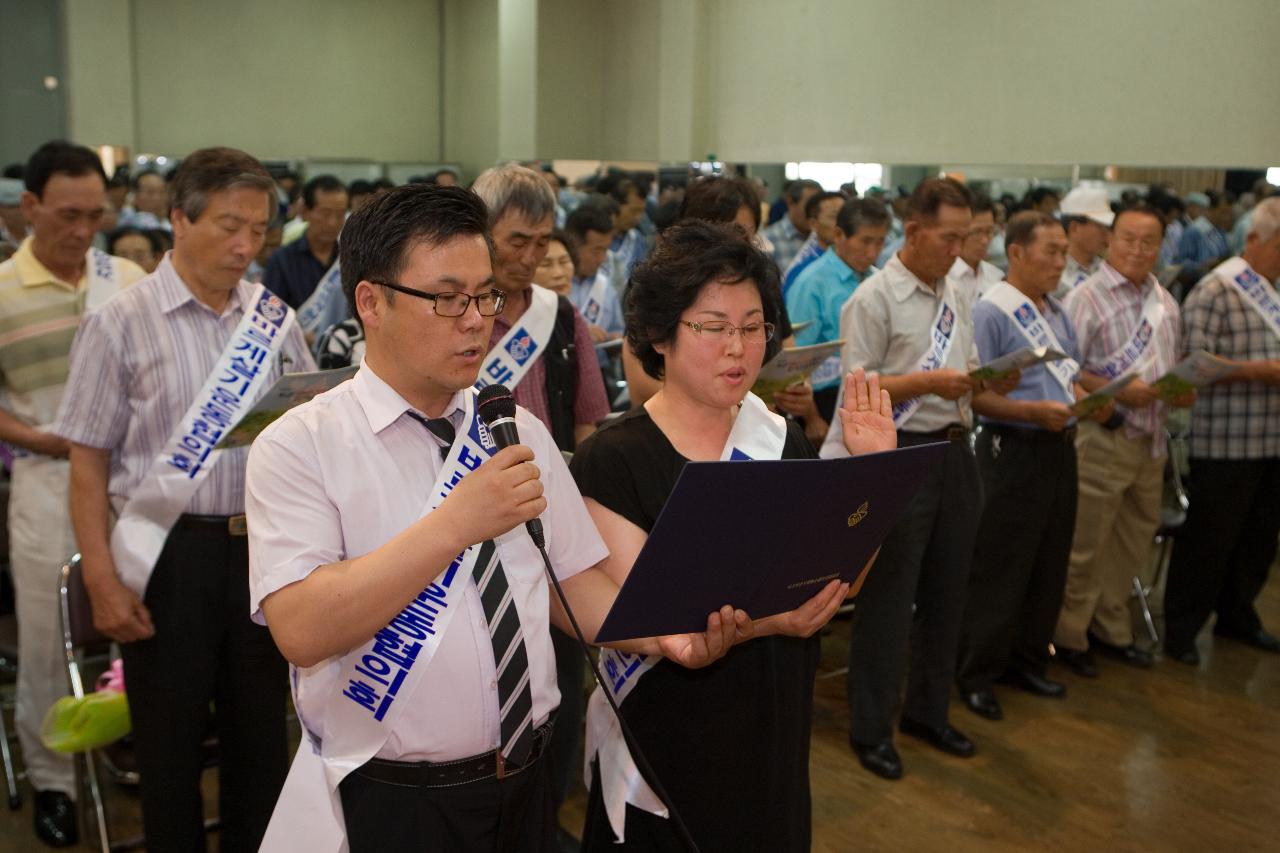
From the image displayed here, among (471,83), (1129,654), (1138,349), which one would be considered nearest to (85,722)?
(1138,349)

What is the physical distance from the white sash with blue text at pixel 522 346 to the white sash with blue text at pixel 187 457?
469 millimetres

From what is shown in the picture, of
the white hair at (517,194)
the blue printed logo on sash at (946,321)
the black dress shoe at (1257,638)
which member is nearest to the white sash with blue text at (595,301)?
the blue printed logo on sash at (946,321)

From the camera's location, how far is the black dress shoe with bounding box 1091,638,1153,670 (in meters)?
4.43

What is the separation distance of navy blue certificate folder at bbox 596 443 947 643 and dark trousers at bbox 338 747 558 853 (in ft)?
0.77

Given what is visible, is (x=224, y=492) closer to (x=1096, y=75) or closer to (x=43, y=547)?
(x=43, y=547)

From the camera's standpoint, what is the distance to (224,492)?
233 cm

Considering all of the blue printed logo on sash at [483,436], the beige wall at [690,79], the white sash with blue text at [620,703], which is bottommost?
the white sash with blue text at [620,703]

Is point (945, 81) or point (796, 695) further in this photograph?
point (945, 81)

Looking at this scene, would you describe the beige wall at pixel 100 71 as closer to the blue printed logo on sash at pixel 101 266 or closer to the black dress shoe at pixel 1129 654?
the blue printed logo on sash at pixel 101 266

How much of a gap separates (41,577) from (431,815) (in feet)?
6.52

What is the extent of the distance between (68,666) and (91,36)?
11666 millimetres

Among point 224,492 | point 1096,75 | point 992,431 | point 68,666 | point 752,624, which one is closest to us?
point 752,624

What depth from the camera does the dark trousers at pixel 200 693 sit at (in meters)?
2.34

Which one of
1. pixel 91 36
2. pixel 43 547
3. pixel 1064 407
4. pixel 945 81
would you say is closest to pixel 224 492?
pixel 43 547
